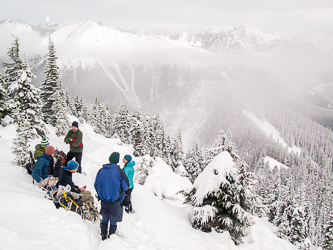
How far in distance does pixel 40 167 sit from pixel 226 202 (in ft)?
24.7

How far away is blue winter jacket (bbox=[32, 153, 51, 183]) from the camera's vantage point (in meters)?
7.15

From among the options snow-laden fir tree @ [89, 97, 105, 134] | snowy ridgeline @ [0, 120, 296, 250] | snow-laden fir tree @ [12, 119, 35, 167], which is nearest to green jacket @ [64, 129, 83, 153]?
snowy ridgeline @ [0, 120, 296, 250]

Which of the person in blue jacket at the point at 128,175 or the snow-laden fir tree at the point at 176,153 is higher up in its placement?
the person in blue jacket at the point at 128,175

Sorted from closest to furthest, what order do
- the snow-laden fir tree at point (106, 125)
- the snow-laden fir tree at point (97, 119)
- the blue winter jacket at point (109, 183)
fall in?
1. the blue winter jacket at point (109, 183)
2. the snow-laden fir tree at point (97, 119)
3. the snow-laden fir tree at point (106, 125)

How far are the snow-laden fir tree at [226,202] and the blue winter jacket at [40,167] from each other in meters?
6.30

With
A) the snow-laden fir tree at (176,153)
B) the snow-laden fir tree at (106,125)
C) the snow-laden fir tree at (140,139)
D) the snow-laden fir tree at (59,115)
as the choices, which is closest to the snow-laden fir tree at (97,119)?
the snow-laden fir tree at (106,125)

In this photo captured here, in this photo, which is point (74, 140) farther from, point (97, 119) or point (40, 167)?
Answer: point (97, 119)

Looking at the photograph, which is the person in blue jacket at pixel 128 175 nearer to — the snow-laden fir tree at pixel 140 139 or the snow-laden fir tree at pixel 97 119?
the snow-laden fir tree at pixel 140 139

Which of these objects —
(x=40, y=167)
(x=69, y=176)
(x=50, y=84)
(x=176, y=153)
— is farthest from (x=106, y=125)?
(x=69, y=176)

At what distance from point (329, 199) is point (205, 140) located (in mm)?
114825

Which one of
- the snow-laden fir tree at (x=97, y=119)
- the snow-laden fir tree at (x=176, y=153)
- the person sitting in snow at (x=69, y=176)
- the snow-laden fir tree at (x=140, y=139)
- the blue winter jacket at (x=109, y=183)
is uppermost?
the blue winter jacket at (x=109, y=183)

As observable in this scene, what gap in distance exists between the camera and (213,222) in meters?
8.15

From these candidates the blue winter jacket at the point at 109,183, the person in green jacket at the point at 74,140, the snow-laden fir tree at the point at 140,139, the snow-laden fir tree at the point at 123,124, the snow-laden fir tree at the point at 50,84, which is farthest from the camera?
the snow-laden fir tree at the point at 123,124

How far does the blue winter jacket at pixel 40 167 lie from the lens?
7148mm
